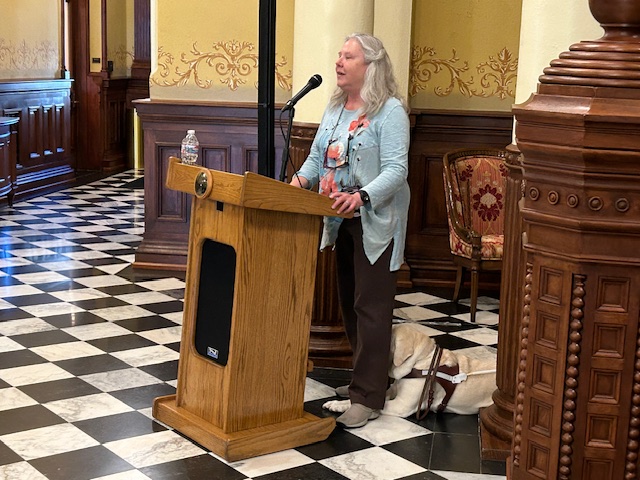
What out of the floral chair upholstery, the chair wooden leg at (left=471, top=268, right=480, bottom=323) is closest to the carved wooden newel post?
the chair wooden leg at (left=471, top=268, right=480, bottom=323)

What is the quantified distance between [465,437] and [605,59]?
240cm

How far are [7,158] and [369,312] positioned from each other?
266 inches

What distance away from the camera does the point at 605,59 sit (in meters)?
2.07

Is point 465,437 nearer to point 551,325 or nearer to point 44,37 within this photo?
point 551,325

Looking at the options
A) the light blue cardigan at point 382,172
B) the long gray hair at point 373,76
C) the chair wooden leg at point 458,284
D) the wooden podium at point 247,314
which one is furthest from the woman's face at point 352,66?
the chair wooden leg at point 458,284

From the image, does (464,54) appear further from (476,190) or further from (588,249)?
(588,249)

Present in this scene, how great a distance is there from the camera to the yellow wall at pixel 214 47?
730cm

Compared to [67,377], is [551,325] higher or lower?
higher

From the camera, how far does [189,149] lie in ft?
→ 19.8

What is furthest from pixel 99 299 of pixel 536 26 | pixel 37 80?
pixel 37 80

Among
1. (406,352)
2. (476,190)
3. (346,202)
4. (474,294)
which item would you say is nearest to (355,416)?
(406,352)

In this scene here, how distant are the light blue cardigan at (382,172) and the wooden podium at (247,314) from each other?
24 centimetres

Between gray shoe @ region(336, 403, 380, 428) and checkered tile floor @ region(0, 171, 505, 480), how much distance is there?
1.3 inches

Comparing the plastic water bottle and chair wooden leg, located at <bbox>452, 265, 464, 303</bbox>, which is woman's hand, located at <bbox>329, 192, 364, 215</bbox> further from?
chair wooden leg, located at <bbox>452, 265, 464, 303</bbox>
